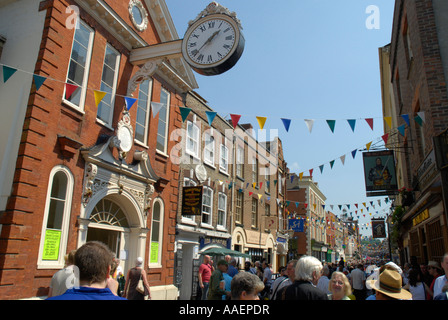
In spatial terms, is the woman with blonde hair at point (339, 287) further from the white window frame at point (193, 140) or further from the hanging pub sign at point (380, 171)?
the white window frame at point (193, 140)

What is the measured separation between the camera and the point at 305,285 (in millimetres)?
3760

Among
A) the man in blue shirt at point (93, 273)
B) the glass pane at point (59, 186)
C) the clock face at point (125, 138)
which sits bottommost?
the man in blue shirt at point (93, 273)

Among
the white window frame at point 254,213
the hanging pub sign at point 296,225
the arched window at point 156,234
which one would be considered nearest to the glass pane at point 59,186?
the arched window at point 156,234

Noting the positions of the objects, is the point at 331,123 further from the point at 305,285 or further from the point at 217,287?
the point at 305,285

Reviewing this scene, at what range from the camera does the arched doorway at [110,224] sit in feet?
32.4

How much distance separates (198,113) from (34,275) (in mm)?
11726

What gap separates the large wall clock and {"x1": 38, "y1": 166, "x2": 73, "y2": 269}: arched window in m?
4.43

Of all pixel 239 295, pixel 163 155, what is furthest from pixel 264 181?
pixel 239 295

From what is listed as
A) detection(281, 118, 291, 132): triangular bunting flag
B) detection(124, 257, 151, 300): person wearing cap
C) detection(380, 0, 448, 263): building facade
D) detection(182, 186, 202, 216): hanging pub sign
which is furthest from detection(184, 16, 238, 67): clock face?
detection(182, 186, 202, 216): hanging pub sign

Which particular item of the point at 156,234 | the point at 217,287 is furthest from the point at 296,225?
the point at 217,287

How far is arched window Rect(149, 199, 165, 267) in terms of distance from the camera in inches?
464

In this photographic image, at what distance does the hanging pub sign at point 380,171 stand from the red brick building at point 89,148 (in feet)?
26.1

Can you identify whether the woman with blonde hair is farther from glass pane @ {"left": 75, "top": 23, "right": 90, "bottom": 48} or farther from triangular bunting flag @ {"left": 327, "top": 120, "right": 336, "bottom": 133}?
glass pane @ {"left": 75, "top": 23, "right": 90, "bottom": 48}
